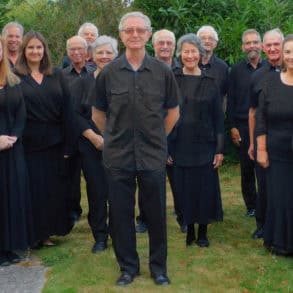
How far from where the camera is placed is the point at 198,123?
23.0 ft

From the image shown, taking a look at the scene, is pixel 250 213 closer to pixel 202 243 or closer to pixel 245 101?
pixel 245 101

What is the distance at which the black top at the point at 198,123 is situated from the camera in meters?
6.96

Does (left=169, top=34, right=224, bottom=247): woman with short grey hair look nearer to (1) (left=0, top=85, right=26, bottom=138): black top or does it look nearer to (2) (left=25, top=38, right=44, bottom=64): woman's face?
(2) (left=25, top=38, right=44, bottom=64): woman's face

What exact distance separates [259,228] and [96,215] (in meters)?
1.94

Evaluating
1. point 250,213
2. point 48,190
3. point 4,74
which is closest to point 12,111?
point 4,74

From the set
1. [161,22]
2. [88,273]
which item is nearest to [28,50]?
[88,273]

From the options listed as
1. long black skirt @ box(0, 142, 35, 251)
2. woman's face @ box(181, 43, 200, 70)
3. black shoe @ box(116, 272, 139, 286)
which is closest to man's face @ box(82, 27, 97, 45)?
woman's face @ box(181, 43, 200, 70)

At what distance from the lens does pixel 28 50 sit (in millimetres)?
6879

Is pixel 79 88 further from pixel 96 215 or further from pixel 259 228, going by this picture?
pixel 259 228

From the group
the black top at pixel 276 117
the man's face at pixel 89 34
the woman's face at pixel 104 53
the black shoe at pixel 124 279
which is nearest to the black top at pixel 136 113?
the woman's face at pixel 104 53

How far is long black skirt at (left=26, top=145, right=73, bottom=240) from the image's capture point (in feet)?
23.4

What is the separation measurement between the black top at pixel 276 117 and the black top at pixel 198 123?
48 cm

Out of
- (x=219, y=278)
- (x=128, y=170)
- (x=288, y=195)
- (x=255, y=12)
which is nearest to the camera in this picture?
(x=128, y=170)

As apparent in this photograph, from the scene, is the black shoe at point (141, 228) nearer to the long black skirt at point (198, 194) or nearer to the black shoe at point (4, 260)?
the long black skirt at point (198, 194)
